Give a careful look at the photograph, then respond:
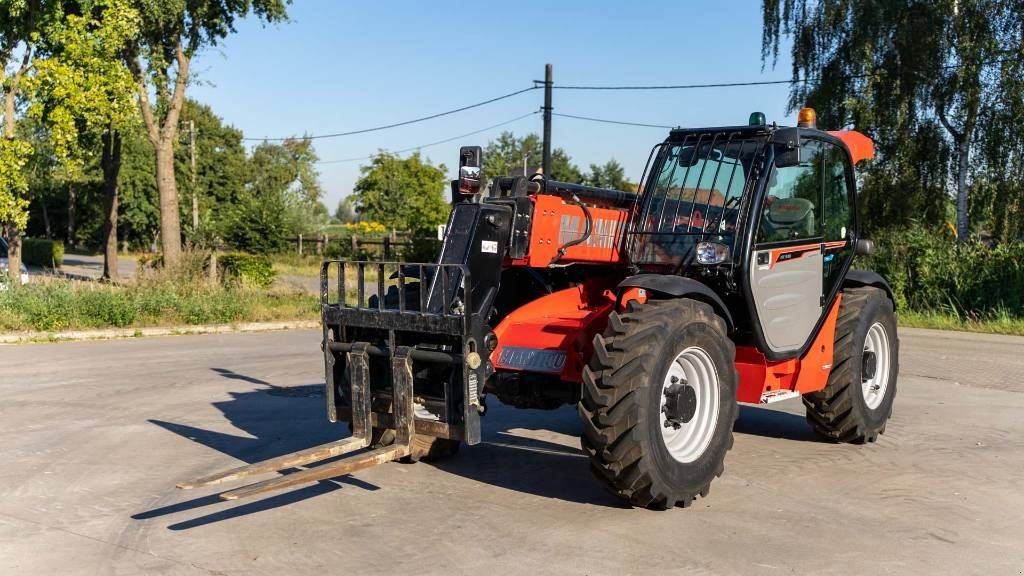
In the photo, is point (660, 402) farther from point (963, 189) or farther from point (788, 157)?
point (963, 189)

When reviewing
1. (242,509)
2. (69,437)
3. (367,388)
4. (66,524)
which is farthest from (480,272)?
(69,437)

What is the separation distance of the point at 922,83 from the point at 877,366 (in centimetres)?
2156

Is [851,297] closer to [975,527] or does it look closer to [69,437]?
[975,527]

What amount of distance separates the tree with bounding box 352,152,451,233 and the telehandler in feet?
168

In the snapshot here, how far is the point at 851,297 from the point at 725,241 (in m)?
2.06

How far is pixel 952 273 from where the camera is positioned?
70.1 ft

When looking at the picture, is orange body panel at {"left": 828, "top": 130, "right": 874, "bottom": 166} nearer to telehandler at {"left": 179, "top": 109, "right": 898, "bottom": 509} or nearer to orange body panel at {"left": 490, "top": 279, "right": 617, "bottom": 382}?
telehandler at {"left": 179, "top": 109, "right": 898, "bottom": 509}

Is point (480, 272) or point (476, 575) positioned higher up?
point (480, 272)

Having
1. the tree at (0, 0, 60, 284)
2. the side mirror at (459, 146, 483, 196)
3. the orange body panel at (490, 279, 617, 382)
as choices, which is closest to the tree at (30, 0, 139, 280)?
the tree at (0, 0, 60, 284)

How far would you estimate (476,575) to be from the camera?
213 inches

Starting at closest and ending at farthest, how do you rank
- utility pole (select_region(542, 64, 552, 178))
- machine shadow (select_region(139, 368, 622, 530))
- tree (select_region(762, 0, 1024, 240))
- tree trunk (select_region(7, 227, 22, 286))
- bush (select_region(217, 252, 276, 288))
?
machine shadow (select_region(139, 368, 622, 530)) < tree trunk (select_region(7, 227, 22, 286)) < bush (select_region(217, 252, 276, 288)) < tree (select_region(762, 0, 1024, 240)) < utility pole (select_region(542, 64, 552, 178))

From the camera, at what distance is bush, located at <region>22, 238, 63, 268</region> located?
50.1 meters

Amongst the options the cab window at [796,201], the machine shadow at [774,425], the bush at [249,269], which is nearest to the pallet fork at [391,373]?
the cab window at [796,201]

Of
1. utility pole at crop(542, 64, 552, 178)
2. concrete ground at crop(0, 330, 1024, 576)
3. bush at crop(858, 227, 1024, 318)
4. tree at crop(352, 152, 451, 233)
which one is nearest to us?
concrete ground at crop(0, 330, 1024, 576)
